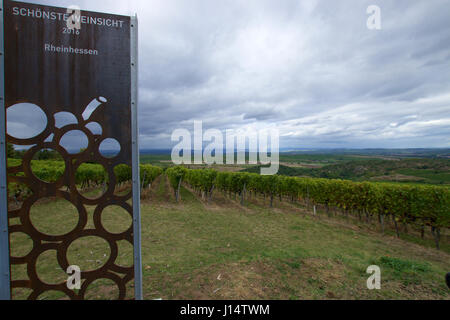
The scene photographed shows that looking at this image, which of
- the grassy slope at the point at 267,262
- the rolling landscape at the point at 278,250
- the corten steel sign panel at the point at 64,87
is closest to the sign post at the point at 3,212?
the corten steel sign panel at the point at 64,87

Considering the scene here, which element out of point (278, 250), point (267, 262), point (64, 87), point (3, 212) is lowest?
point (278, 250)

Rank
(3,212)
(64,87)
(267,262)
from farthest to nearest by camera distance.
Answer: (267,262), (64,87), (3,212)

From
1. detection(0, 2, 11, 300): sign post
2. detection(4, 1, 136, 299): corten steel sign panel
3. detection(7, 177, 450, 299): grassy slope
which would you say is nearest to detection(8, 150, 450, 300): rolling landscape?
detection(7, 177, 450, 299): grassy slope

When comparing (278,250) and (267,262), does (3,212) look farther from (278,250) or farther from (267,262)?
(278,250)

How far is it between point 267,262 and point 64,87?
20.2 ft

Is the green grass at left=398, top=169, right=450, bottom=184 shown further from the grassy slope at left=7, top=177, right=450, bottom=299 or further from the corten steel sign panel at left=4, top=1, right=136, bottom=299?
A: the corten steel sign panel at left=4, top=1, right=136, bottom=299

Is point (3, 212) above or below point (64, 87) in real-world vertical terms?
below

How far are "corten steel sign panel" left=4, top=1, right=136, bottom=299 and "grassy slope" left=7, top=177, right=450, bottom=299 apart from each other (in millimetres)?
1937

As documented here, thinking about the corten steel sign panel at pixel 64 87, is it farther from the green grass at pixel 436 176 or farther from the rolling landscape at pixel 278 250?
the green grass at pixel 436 176

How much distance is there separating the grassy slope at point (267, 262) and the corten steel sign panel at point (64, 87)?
1937 millimetres

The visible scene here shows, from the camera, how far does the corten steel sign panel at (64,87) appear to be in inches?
109

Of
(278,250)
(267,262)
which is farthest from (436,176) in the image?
(267,262)

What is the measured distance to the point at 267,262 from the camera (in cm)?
545

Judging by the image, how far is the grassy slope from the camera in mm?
4176
